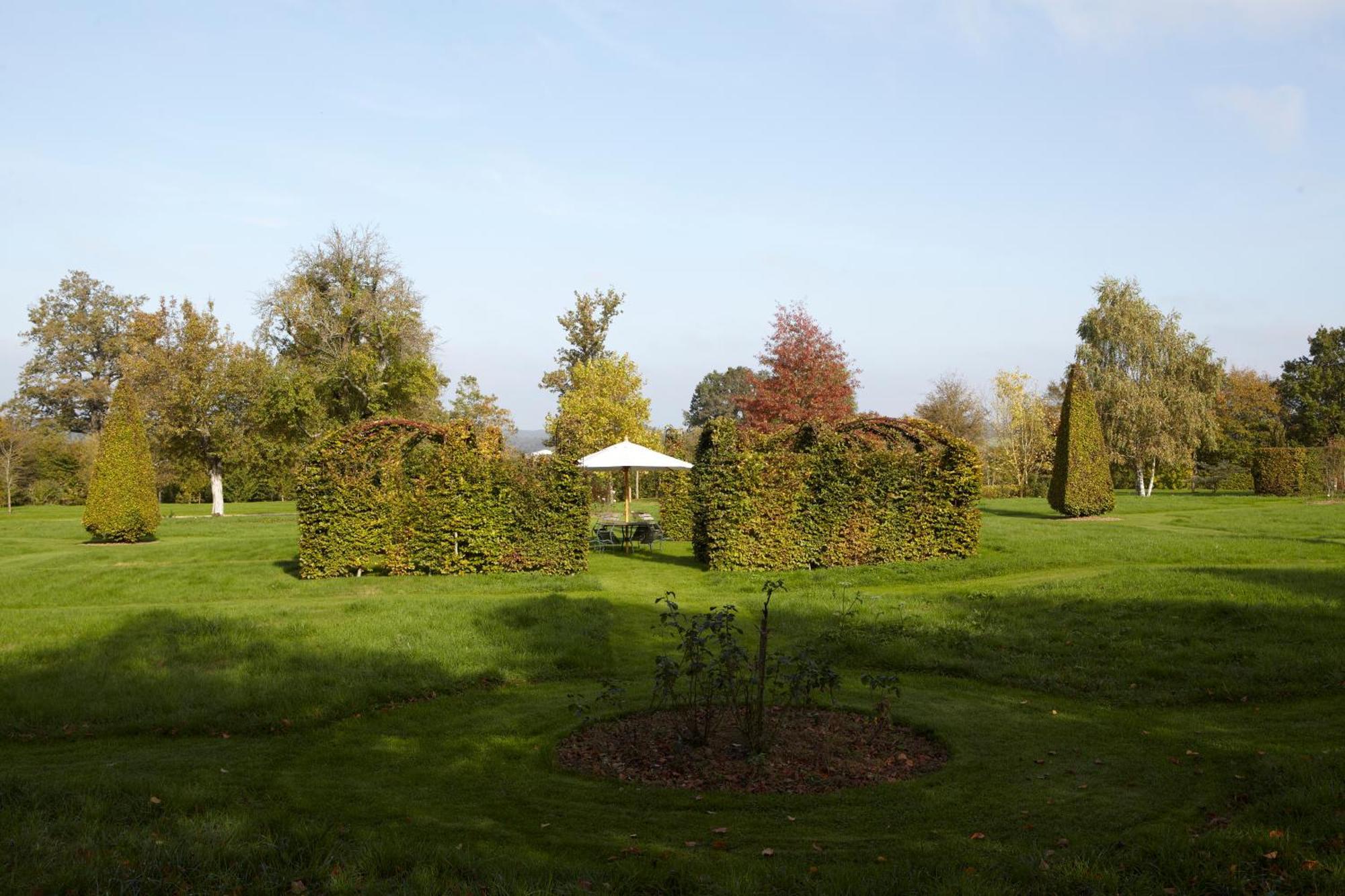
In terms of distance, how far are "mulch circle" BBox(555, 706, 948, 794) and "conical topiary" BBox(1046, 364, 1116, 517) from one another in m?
16.9

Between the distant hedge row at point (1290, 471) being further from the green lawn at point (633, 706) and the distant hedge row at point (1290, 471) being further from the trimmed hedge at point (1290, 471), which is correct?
the green lawn at point (633, 706)

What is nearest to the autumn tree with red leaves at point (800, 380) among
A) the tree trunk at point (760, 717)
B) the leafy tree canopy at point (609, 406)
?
the leafy tree canopy at point (609, 406)

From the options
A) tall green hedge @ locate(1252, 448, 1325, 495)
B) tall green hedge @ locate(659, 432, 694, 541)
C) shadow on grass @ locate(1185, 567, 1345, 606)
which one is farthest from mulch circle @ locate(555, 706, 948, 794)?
tall green hedge @ locate(1252, 448, 1325, 495)

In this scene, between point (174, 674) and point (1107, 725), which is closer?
point (1107, 725)

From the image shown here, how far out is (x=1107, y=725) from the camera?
21.3ft

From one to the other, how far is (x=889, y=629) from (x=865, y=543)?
563 centimetres

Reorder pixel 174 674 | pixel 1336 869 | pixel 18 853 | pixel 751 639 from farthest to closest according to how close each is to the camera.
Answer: pixel 751 639, pixel 174 674, pixel 18 853, pixel 1336 869

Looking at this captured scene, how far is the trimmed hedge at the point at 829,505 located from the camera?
15.3m

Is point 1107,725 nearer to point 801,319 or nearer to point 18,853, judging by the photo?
point 18,853

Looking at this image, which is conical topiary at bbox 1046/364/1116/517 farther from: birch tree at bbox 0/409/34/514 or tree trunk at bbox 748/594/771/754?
birch tree at bbox 0/409/34/514

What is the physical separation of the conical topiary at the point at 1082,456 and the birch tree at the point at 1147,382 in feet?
40.4

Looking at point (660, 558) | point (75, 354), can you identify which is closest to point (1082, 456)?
point (660, 558)

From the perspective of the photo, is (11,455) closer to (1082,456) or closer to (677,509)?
(677,509)

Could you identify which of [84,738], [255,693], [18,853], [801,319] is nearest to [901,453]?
[255,693]
